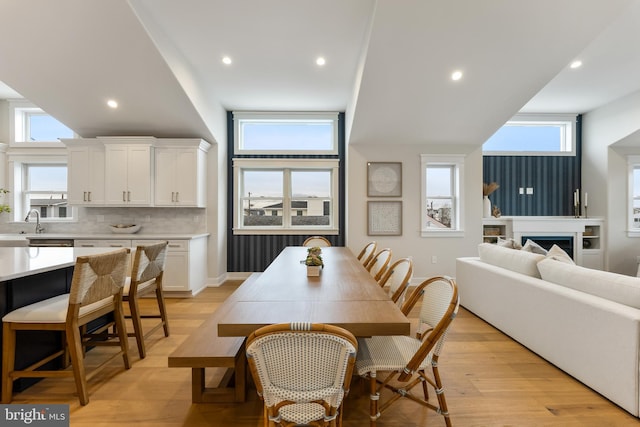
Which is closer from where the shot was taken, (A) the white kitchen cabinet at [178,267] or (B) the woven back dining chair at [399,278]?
(B) the woven back dining chair at [399,278]

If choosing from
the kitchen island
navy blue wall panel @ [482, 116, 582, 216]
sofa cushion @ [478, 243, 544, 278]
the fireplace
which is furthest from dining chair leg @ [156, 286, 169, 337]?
navy blue wall panel @ [482, 116, 582, 216]

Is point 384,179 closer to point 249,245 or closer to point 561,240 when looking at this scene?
point 249,245

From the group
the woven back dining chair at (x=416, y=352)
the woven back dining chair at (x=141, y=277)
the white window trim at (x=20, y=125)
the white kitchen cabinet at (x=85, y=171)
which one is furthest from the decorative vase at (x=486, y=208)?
the white window trim at (x=20, y=125)

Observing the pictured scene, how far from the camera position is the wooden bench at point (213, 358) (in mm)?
1633

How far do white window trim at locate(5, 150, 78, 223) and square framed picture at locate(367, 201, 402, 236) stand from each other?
472cm

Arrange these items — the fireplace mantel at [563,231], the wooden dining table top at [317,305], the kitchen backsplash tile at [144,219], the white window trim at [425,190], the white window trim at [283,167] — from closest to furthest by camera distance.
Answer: the wooden dining table top at [317,305], the kitchen backsplash tile at [144,219], the white window trim at [425,190], the fireplace mantel at [563,231], the white window trim at [283,167]

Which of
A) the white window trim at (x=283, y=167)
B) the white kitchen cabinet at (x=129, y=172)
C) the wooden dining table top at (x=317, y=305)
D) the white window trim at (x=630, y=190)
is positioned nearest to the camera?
the wooden dining table top at (x=317, y=305)

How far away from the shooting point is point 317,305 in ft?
4.97

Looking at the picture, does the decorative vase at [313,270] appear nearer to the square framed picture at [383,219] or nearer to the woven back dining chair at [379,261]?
the woven back dining chair at [379,261]

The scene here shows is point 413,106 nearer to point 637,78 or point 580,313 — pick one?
point 580,313

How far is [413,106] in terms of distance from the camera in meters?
4.07

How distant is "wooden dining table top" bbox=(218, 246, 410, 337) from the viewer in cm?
129

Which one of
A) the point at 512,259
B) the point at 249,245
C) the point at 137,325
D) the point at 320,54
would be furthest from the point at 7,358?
the point at 512,259

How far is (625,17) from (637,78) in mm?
1938
